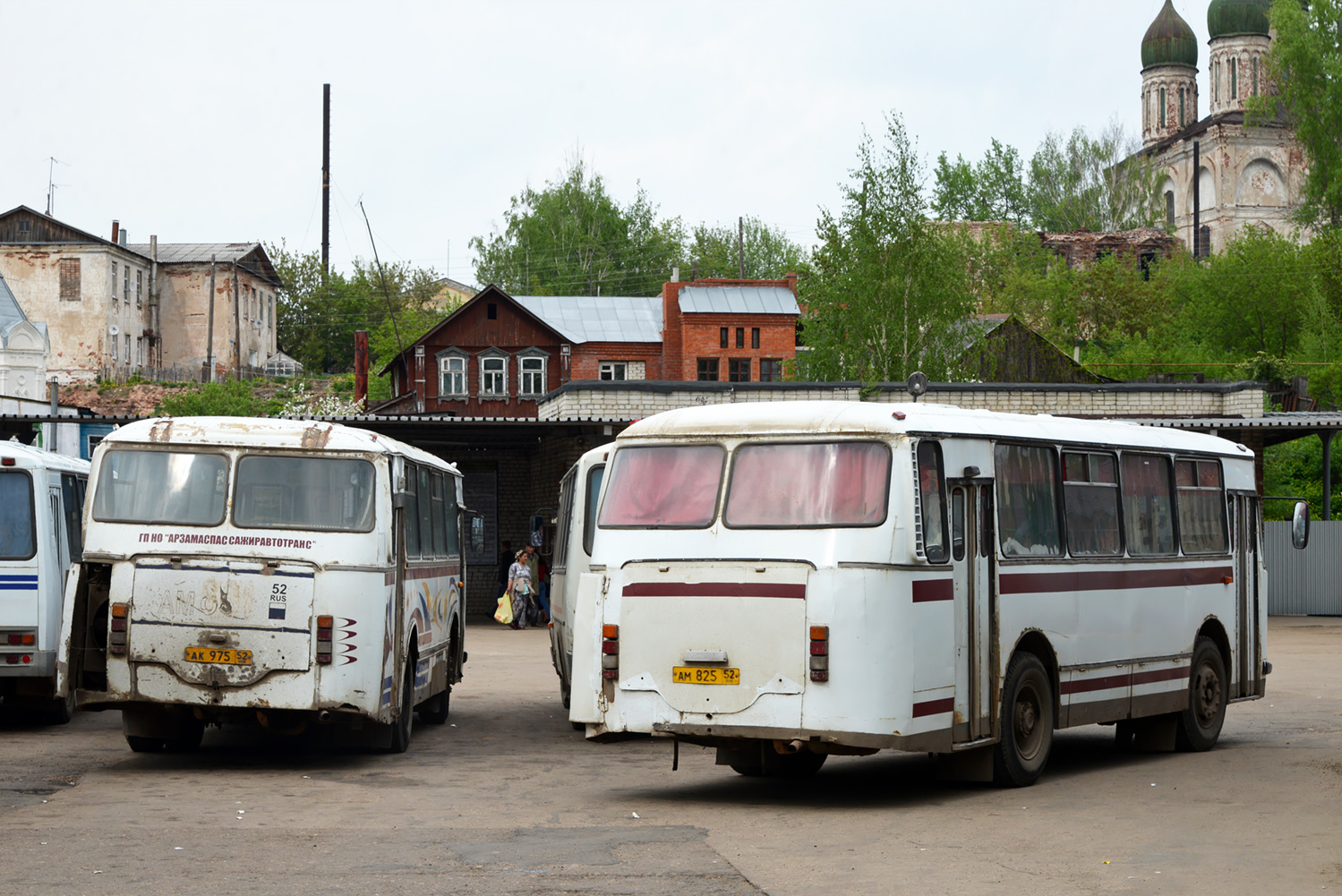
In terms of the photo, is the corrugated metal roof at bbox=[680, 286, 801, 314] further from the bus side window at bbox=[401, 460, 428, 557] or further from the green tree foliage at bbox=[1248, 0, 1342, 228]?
the bus side window at bbox=[401, 460, 428, 557]

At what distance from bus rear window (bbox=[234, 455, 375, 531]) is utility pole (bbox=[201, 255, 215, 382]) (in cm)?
7127

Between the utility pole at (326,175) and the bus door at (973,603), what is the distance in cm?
8283

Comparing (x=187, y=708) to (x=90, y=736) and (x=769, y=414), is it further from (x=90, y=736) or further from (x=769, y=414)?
(x=769, y=414)

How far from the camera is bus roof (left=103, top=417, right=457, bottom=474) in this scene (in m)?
12.9

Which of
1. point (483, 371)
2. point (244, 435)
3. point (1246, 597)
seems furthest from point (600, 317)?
point (244, 435)

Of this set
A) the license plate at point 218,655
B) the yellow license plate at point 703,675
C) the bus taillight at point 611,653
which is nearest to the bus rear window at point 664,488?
the bus taillight at point 611,653

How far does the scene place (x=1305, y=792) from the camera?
11047 millimetres

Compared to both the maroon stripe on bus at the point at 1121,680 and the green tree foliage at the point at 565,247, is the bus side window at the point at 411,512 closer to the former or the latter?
the maroon stripe on bus at the point at 1121,680

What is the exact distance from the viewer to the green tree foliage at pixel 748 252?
90.3 meters

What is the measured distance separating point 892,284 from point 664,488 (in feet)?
107

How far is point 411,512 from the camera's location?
14.1 meters

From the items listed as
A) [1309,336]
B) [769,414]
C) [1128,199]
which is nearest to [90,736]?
[769,414]

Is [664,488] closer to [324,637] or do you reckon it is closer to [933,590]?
[933,590]

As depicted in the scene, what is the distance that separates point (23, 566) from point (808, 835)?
28.5 ft
